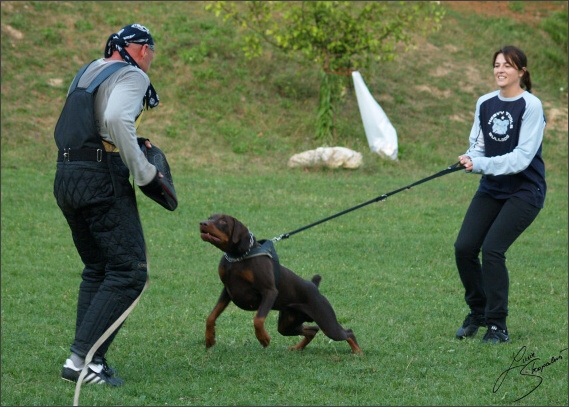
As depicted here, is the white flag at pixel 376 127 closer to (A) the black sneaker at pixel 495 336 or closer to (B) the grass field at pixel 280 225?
(B) the grass field at pixel 280 225

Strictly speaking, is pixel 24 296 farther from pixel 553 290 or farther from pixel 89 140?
pixel 553 290

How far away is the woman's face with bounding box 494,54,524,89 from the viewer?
6.35 m

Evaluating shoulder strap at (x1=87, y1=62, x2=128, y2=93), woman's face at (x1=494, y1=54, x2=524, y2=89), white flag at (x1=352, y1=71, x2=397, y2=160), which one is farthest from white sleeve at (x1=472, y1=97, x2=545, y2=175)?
white flag at (x1=352, y1=71, x2=397, y2=160)

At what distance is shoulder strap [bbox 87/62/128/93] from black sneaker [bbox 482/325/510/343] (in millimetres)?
3548

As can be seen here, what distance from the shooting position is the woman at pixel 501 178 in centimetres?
624

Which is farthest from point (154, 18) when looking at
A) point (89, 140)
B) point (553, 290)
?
point (89, 140)

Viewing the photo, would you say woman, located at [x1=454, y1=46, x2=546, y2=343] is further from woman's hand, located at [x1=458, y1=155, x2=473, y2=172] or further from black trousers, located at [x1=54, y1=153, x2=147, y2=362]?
black trousers, located at [x1=54, y1=153, x2=147, y2=362]

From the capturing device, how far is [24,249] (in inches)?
399

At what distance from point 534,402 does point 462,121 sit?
50.3ft

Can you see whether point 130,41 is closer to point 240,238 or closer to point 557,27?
point 240,238

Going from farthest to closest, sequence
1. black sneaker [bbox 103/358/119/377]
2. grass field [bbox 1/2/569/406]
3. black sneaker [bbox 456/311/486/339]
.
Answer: black sneaker [bbox 456/311/486/339] < grass field [bbox 1/2/569/406] < black sneaker [bbox 103/358/119/377]
